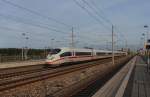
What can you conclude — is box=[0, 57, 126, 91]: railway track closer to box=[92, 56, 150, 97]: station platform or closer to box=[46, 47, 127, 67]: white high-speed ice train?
box=[92, 56, 150, 97]: station platform

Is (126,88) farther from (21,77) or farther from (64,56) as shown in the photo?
(64,56)

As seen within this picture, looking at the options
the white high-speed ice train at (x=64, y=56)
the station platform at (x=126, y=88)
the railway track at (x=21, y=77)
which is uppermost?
the white high-speed ice train at (x=64, y=56)

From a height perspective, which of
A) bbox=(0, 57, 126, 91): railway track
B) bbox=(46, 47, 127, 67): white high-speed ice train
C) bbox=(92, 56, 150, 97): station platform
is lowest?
bbox=(92, 56, 150, 97): station platform

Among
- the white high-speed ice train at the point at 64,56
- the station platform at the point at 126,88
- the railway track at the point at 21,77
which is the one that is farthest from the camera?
the white high-speed ice train at the point at 64,56

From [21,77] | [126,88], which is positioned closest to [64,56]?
[21,77]

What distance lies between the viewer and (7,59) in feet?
179

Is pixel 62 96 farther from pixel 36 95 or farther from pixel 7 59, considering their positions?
pixel 7 59

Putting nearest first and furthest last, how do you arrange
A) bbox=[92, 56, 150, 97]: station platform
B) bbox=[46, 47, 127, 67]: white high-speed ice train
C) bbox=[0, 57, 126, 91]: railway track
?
bbox=[92, 56, 150, 97]: station platform, bbox=[0, 57, 126, 91]: railway track, bbox=[46, 47, 127, 67]: white high-speed ice train

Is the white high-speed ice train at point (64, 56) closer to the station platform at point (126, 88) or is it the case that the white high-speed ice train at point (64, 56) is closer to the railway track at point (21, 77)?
the railway track at point (21, 77)

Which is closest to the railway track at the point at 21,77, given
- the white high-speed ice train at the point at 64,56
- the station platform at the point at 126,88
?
the station platform at the point at 126,88

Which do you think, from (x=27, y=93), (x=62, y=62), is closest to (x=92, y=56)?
(x=62, y=62)

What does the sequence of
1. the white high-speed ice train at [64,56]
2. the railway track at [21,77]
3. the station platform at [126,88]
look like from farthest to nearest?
the white high-speed ice train at [64,56], the railway track at [21,77], the station platform at [126,88]

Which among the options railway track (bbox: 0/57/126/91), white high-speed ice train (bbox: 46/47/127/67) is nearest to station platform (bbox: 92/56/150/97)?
railway track (bbox: 0/57/126/91)

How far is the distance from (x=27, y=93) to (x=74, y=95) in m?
2.63
